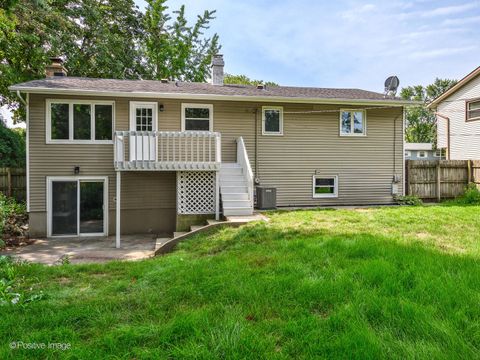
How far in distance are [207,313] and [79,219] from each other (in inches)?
349

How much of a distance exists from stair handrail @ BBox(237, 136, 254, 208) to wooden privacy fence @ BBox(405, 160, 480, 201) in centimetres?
686

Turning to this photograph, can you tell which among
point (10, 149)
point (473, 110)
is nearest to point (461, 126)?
point (473, 110)

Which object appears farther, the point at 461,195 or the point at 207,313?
the point at 461,195

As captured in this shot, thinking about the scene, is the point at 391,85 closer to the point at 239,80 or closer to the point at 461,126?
the point at 461,126

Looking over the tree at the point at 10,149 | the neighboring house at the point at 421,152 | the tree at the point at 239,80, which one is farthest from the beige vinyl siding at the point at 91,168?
the neighboring house at the point at 421,152

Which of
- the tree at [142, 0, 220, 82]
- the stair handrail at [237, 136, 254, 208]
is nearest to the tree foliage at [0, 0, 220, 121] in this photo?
the tree at [142, 0, 220, 82]

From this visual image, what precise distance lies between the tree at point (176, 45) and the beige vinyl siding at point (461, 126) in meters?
15.5

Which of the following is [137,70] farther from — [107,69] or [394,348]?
[394,348]

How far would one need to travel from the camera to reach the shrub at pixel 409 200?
11.7 meters

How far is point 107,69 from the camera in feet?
58.6

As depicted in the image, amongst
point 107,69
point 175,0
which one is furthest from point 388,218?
point 175,0

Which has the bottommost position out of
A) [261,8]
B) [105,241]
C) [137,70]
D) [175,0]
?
[105,241]

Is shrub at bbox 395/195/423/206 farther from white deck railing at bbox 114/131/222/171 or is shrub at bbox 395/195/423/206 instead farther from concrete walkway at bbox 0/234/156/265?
concrete walkway at bbox 0/234/156/265

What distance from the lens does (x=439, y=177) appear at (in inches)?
500
